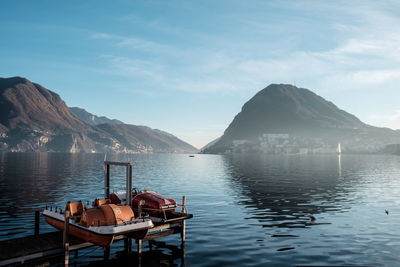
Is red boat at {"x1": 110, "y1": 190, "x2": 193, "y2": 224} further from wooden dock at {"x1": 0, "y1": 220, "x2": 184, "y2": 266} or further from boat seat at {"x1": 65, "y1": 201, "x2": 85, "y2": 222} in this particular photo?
boat seat at {"x1": 65, "y1": 201, "x2": 85, "y2": 222}

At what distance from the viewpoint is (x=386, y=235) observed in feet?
83.3

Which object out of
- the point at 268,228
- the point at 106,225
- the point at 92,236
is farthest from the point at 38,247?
the point at 268,228

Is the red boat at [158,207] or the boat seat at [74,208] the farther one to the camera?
the red boat at [158,207]

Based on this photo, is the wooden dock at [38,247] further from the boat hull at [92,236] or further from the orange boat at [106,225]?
the orange boat at [106,225]

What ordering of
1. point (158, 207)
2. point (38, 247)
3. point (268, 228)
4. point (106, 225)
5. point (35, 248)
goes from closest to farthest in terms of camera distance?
point (35, 248)
point (38, 247)
point (106, 225)
point (158, 207)
point (268, 228)

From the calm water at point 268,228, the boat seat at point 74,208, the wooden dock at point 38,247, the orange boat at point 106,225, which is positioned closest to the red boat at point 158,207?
the calm water at point 268,228

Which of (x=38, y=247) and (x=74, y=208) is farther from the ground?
(x=74, y=208)

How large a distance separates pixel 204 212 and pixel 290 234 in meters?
11.5

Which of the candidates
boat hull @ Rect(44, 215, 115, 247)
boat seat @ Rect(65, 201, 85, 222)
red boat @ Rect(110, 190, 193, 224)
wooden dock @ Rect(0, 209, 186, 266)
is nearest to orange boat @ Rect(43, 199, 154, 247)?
boat hull @ Rect(44, 215, 115, 247)

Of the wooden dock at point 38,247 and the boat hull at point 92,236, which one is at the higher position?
the boat hull at point 92,236

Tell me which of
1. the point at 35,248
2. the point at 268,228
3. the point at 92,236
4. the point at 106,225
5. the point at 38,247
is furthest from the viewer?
the point at 268,228

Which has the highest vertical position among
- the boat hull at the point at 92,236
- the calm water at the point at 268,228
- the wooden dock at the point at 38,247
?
the boat hull at the point at 92,236

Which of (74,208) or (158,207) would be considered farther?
(158,207)

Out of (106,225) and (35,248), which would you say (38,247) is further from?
(106,225)
